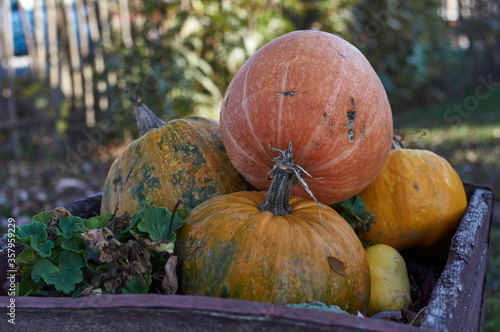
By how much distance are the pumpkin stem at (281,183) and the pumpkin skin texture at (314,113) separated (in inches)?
5.8

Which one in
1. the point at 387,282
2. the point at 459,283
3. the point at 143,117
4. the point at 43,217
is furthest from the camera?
the point at 143,117

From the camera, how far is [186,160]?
183 centimetres

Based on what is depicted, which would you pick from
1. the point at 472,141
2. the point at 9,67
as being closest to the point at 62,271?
the point at 9,67

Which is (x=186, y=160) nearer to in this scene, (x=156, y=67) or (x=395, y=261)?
(x=395, y=261)

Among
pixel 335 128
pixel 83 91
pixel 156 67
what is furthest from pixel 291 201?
pixel 83 91

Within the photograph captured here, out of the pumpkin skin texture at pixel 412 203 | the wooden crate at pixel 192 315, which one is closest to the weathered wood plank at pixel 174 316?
the wooden crate at pixel 192 315

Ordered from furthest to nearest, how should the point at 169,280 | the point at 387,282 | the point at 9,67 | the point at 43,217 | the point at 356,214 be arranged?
1. the point at 9,67
2. the point at 356,214
3. the point at 387,282
4. the point at 43,217
5. the point at 169,280

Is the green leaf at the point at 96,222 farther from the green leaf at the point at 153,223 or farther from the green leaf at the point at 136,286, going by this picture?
the green leaf at the point at 136,286

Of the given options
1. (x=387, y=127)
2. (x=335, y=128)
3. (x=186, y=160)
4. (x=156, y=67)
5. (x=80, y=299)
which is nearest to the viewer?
(x=80, y=299)

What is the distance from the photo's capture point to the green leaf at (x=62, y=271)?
4.15 ft

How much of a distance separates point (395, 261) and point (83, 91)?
5440 millimetres

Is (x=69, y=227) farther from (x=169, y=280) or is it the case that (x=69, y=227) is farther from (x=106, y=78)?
(x=106, y=78)

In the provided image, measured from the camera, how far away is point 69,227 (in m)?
1.38

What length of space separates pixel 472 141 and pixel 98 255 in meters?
6.51
